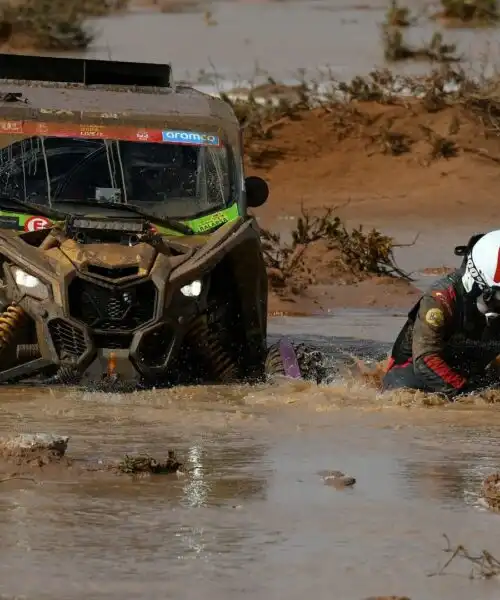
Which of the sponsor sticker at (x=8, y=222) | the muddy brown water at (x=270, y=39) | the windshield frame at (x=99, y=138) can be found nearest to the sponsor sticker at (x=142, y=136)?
the windshield frame at (x=99, y=138)

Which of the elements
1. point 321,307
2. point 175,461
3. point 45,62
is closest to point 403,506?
point 175,461

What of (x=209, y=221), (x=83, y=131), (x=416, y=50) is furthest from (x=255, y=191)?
(x=416, y=50)

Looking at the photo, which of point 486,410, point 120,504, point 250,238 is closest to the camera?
point 120,504

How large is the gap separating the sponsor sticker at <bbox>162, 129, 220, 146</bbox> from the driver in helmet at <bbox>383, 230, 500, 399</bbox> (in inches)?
76.7

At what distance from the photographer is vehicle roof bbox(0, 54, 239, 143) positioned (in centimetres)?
1104

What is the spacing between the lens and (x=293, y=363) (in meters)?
10.7

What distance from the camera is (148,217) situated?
1063 centimetres

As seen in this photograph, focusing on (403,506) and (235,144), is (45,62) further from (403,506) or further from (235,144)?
(403,506)

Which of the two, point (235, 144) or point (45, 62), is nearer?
point (235, 144)

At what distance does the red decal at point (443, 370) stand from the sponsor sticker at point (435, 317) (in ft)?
0.60

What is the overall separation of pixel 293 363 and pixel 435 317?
1323 mm

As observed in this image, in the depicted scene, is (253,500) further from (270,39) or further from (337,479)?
(270,39)

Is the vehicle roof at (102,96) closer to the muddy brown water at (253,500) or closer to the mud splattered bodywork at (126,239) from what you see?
the mud splattered bodywork at (126,239)

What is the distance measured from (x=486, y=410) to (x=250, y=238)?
1.77m
